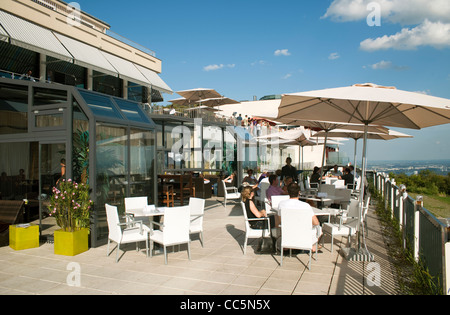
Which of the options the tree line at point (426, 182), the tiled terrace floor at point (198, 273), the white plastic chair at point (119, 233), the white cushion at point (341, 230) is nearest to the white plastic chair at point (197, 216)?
the tiled terrace floor at point (198, 273)

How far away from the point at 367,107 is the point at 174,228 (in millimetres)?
3780

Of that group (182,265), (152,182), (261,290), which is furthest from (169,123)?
(261,290)

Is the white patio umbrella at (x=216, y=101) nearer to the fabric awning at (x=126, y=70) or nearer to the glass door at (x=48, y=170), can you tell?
the fabric awning at (x=126, y=70)

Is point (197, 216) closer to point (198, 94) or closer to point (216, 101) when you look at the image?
point (198, 94)

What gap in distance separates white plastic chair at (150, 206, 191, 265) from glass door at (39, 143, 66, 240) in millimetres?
2953

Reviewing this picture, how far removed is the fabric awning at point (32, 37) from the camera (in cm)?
1312

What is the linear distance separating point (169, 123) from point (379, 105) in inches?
375

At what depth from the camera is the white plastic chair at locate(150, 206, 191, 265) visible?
526 cm

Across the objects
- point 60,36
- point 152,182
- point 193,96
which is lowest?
point 152,182

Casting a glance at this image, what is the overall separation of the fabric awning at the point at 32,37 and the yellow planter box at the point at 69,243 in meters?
10.1

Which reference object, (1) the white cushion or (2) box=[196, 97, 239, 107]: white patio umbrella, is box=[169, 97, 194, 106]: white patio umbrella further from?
(1) the white cushion

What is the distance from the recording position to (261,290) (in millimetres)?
4184

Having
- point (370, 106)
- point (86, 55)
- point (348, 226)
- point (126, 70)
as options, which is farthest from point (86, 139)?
point (126, 70)
